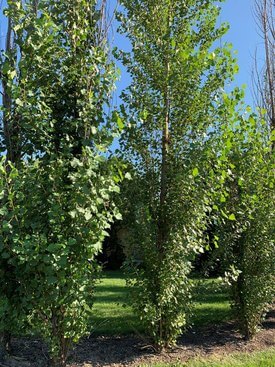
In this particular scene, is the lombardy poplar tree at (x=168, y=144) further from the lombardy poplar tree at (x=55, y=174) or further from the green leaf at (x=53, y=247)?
the green leaf at (x=53, y=247)

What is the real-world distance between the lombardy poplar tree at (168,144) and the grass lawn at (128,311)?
0.33 metres

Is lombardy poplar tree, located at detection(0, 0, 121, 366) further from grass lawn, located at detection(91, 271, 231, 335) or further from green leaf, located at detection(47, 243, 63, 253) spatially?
grass lawn, located at detection(91, 271, 231, 335)

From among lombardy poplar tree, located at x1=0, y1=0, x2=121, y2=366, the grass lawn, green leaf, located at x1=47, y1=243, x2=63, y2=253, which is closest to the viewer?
green leaf, located at x1=47, y1=243, x2=63, y2=253

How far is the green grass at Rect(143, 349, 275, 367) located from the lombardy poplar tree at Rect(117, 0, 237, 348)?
363 millimetres

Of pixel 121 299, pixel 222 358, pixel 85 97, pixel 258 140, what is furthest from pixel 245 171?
pixel 121 299

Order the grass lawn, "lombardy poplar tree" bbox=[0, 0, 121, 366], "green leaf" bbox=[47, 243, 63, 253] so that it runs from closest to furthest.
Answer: "green leaf" bbox=[47, 243, 63, 253] → "lombardy poplar tree" bbox=[0, 0, 121, 366] → the grass lawn

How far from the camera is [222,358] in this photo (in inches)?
179

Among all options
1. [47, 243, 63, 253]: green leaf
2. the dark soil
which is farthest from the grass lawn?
[47, 243, 63, 253]: green leaf

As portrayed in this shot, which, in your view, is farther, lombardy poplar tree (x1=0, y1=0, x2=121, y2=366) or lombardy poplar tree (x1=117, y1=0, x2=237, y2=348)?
lombardy poplar tree (x1=117, y1=0, x2=237, y2=348)

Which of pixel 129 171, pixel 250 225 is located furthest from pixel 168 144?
pixel 250 225

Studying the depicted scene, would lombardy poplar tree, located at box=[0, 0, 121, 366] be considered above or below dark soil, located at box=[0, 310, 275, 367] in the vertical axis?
above

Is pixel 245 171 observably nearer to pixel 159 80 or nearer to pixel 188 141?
pixel 188 141

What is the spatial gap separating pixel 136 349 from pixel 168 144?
91.3 inches

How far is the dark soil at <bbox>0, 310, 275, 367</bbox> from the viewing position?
4.27 metres
